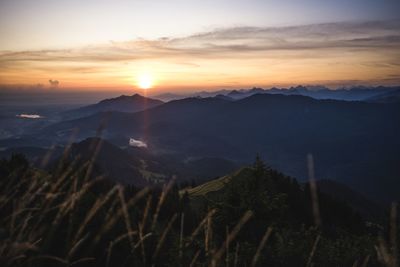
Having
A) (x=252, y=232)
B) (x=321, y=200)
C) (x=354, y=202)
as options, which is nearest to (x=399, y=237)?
(x=252, y=232)

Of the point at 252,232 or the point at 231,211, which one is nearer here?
the point at 252,232

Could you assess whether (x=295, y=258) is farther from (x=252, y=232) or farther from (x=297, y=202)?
(x=297, y=202)

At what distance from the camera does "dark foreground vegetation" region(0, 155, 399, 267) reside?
4594 mm

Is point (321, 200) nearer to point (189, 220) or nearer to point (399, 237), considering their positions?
point (189, 220)

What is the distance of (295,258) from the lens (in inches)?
361

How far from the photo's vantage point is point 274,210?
20.8m

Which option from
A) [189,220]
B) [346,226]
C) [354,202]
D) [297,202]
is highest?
[189,220]

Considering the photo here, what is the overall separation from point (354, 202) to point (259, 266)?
20134cm

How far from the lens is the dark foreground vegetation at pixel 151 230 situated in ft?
15.1

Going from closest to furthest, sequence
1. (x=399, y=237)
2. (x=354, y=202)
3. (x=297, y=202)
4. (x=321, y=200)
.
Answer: (x=399, y=237), (x=297, y=202), (x=321, y=200), (x=354, y=202)

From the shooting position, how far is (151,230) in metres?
6.00

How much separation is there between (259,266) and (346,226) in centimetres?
7473

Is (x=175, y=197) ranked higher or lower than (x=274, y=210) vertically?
lower

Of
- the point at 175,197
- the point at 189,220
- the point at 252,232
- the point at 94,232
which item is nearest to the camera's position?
the point at 94,232
